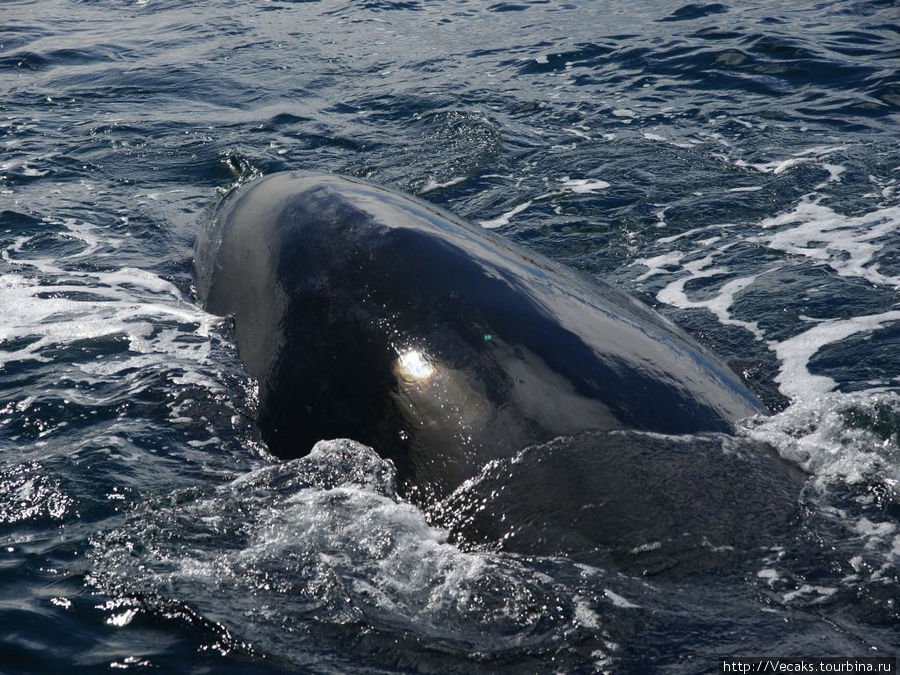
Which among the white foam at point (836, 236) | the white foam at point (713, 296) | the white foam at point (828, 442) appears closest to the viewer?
the white foam at point (828, 442)

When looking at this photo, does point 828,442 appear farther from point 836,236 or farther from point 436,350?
point 836,236

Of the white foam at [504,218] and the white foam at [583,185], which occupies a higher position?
the white foam at [583,185]

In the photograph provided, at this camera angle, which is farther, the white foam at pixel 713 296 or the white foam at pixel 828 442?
the white foam at pixel 713 296

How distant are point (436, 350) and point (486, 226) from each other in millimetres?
6152

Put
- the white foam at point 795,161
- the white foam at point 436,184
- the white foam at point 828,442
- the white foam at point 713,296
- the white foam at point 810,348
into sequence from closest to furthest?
the white foam at point 828,442 → the white foam at point 810,348 → the white foam at point 713,296 → the white foam at point 436,184 → the white foam at point 795,161

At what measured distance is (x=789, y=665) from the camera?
328 centimetres

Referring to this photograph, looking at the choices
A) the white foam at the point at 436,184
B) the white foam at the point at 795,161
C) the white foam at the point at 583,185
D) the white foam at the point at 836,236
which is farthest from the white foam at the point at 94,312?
the white foam at the point at 795,161

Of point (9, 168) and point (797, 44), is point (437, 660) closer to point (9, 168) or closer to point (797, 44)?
point (9, 168)

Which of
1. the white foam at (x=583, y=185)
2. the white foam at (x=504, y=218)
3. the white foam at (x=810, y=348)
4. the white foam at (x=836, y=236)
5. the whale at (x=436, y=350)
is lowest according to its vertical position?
the white foam at (x=810, y=348)

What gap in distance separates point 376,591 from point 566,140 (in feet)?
33.2

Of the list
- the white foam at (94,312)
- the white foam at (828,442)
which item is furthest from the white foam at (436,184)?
the white foam at (828,442)

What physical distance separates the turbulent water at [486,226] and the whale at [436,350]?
6.7 inches

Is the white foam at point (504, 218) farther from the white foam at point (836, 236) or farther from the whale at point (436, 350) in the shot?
the whale at point (436, 350)

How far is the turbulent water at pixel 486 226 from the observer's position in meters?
3.81
